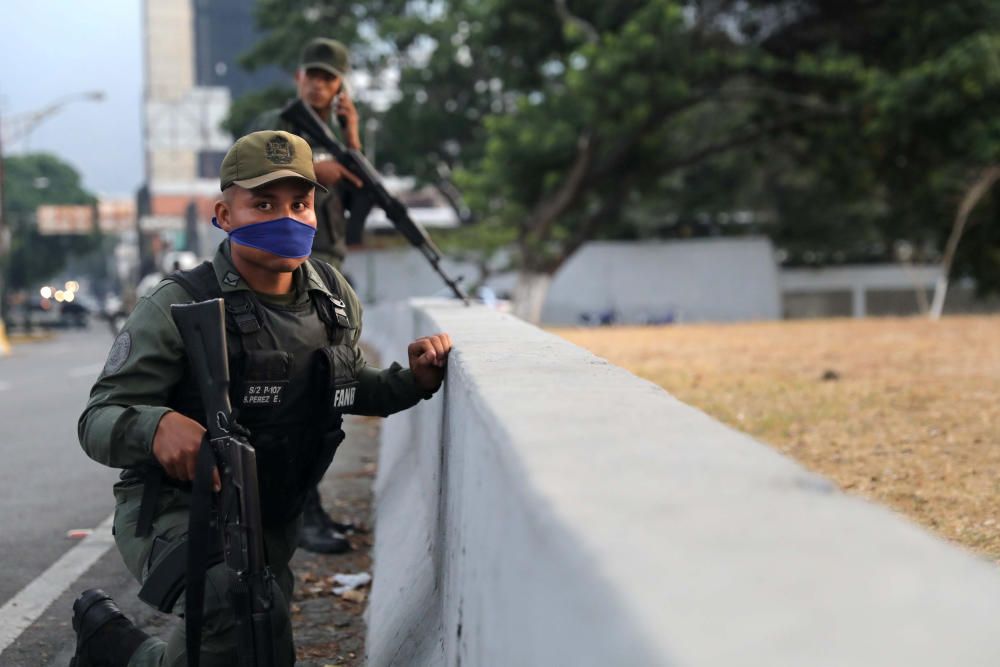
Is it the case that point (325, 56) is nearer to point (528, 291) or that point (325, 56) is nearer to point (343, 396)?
point (343, 396)

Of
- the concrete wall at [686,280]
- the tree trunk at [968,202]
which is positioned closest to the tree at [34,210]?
the concrete wall at [686,280]

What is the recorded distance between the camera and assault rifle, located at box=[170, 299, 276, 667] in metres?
2.82

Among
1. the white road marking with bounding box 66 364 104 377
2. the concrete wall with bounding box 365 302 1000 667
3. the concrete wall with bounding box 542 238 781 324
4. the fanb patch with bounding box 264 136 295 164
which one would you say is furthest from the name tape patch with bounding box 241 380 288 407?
the concrete wall with bounding box 542 238 781 324

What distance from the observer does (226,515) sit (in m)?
2.88

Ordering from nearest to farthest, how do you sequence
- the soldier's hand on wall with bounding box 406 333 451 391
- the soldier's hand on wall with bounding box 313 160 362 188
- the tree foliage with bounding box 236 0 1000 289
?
1. the soldier's hand on wall with bounding box 406 333 451 391
2. the soldier's hand on wall with bounding box 313 160 362 188
3. the tree foliage with bounding box 236 0 1000 289

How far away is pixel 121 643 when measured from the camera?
324cm

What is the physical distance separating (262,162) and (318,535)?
2.64 metres

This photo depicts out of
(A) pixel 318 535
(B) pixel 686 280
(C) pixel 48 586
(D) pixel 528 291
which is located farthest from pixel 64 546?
(B) pixel 686 280

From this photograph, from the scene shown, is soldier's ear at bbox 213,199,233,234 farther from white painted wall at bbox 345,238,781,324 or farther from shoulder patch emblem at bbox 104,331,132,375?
white painted wall at bbox 345,238,781,324

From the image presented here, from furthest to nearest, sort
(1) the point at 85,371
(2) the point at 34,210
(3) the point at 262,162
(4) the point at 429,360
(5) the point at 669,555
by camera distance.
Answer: (2) the point at 34,210, (1) the point at 85,371, (4) the point at 429,360, (3) the point at 262,162, (5) the point at 669,555

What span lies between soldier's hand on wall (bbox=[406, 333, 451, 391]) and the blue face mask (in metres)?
0.55

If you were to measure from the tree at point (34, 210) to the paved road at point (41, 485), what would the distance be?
6364 centimetres

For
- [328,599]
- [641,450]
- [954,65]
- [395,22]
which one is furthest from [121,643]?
[395,22]

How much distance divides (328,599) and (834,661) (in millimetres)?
3794
